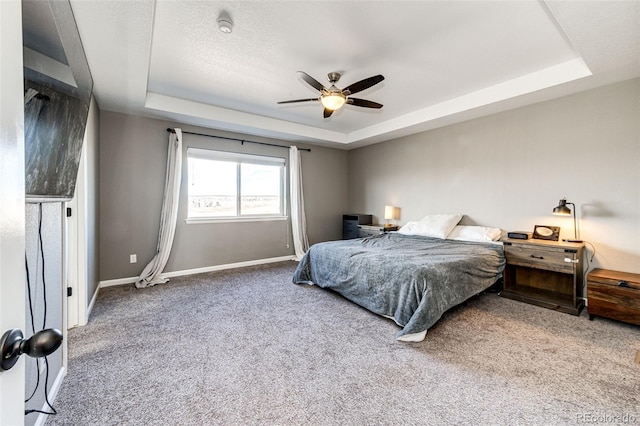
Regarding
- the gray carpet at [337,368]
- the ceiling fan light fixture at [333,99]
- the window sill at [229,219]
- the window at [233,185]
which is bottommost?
the gray carpet at [337,368]

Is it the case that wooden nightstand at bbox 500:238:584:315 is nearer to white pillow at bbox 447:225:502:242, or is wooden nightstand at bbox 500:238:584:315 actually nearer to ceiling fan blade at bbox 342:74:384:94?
white pillow at bbox 447:225:502:242

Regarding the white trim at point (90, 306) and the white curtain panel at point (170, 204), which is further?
the white curtain panel at point (170, 204)

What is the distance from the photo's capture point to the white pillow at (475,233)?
366cm

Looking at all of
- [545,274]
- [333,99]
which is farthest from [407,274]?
[545,274]

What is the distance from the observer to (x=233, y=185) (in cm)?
484

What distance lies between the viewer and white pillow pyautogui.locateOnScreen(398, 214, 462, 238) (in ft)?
13.3

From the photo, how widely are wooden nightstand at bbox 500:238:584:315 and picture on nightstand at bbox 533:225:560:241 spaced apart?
12 centimetres

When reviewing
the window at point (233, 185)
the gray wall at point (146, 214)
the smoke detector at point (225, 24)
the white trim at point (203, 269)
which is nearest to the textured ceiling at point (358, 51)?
the smoke detector at point (225, 24)

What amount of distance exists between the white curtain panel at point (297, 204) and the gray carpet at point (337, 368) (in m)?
2.37

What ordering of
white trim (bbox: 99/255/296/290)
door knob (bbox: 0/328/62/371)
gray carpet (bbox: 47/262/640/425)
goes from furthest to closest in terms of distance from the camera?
white trim (bbox: 99/255/296/290)
gray carpet (bbox: 47/262/640/425)
door knob (bbox: 0/328/62/371)

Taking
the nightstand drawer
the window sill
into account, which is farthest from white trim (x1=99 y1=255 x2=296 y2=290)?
the nightstand drawer

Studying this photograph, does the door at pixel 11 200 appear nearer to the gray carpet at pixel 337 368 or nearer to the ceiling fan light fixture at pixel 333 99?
the gray carpet at pixel 337 368

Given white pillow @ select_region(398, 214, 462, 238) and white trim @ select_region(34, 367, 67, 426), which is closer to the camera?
white trim @ select_region(34, 367, 67, 426)

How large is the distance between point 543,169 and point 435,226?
147 centimetres
